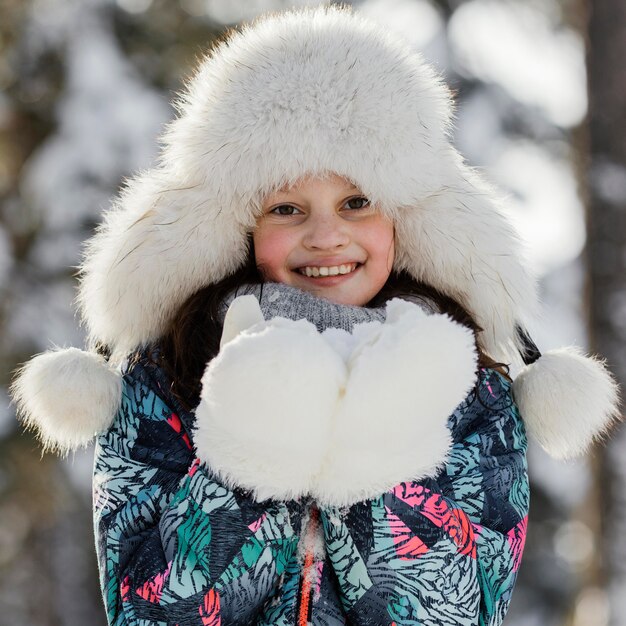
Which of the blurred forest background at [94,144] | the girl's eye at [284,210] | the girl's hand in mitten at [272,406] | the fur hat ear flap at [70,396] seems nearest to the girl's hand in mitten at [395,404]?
the girl's hand in mitten at [272,406]

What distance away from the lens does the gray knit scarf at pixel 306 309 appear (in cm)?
211

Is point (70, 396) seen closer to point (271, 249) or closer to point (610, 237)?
point (271, 249)

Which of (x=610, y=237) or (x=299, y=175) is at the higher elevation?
(x=299, y=175)

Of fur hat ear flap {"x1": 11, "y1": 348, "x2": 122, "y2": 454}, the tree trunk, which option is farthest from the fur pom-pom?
the tree trunk

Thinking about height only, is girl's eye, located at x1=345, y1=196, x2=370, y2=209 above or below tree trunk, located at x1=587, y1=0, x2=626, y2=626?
above

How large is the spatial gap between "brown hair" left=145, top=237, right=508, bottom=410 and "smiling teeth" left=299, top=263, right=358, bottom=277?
13 cm

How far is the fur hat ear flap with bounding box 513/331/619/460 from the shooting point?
224 cm

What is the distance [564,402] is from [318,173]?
79cm

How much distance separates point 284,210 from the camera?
222 cm

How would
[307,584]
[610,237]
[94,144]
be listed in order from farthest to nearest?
1. [94,144]
2. [610,237]
3. [307,584]

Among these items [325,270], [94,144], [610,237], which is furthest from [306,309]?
[94,144]

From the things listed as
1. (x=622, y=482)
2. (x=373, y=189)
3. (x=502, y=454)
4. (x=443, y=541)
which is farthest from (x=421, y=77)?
(x=622, y=482)

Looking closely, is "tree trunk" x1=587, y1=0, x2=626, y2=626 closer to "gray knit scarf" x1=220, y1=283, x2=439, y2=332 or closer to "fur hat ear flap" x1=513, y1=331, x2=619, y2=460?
"fur hat ear flap" x1=513, y1=331, x2=619, y2=460

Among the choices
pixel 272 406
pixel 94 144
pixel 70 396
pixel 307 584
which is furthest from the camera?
pixel 94 144
